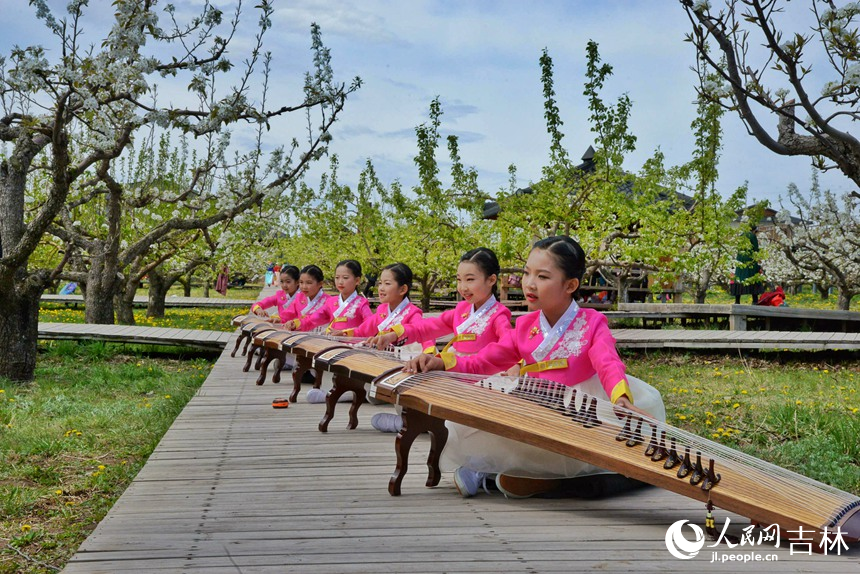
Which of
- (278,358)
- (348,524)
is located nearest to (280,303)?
(278,358)

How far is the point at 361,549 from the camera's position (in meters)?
2.64

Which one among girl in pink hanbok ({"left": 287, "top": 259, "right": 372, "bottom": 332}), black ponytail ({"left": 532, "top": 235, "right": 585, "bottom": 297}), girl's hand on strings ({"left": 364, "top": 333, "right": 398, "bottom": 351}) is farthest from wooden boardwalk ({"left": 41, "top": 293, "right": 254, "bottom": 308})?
black ponytail ({"left": 532, "top": 235, "right": 585, "bottom": 297})

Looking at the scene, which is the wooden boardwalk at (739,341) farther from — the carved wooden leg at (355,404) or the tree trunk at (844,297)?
the carved wooden leg at (355,404)

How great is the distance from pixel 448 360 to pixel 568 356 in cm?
62

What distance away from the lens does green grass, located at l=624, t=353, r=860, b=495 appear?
4703 millimetres

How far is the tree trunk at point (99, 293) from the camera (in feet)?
42.2

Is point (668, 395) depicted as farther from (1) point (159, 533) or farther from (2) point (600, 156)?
(1) point (159, 533)

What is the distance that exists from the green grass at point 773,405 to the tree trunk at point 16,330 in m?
6.23

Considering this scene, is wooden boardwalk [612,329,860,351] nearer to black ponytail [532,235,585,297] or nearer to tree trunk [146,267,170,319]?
black ponytail [532,235,585,297]

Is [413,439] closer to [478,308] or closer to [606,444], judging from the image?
[606,444]

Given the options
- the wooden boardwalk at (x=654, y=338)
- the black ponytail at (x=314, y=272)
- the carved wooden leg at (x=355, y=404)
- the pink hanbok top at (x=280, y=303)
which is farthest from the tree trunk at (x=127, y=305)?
the carved wooden leg at (x=355, y=404)

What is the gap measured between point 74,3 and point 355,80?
3.31 meters

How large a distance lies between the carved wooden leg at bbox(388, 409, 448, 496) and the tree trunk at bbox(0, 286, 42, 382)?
6019 millimetres

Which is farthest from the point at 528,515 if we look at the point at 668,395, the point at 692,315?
the point at 692,315
